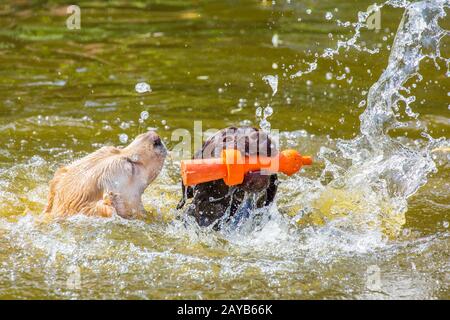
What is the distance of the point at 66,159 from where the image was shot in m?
7.68

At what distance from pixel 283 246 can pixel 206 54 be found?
534cm

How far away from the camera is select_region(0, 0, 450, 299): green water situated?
5.14 meters

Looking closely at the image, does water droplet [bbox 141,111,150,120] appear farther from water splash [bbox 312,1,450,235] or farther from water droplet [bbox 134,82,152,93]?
water splash [bbox 312,1,450,235]

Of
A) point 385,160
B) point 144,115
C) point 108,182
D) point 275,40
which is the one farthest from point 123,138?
point 275,40

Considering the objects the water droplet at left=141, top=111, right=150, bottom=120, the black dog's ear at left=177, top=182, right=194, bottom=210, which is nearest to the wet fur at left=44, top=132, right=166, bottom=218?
the black dog's ear at left=177, top=182, right=194, bottom=210

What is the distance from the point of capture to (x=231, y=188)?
5.51m

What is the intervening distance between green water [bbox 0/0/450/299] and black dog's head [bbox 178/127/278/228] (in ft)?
0.57

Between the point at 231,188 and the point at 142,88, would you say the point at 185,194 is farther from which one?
the point at 142,88

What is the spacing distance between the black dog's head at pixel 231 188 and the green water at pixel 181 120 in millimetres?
175

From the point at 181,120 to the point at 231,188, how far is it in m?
3.20

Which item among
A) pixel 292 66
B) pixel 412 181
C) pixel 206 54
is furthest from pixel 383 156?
pixel 206 54

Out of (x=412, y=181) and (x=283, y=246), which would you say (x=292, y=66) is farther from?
(x=283, y=246)
